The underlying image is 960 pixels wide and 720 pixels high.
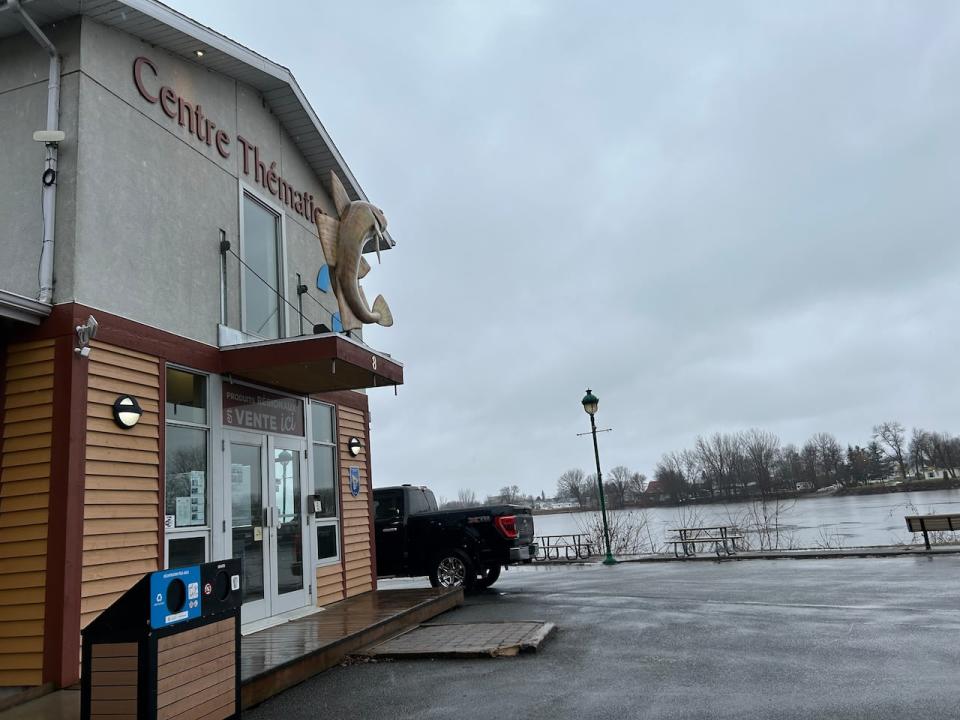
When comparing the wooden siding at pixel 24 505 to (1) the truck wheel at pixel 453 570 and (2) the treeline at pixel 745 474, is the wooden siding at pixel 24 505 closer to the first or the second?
(1) the truck wheel at pixel 453 570

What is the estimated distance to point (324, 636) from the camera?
23.3ft

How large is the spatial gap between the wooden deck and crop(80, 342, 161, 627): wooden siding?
131 cm

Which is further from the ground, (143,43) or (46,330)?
(143,43)

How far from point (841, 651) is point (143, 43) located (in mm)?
9194

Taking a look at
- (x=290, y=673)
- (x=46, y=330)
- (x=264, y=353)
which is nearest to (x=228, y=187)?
(x=264, y=353)

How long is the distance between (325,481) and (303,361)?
295 centimetres

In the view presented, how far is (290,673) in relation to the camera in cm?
591

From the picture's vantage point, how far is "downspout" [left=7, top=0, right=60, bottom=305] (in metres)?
6.25

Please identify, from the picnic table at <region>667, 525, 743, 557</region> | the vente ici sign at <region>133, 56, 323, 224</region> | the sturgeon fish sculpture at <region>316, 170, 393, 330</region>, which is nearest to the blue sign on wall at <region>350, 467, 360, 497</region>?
the sturgeon fish sculpture at <region>316, 170, 393, 330</region>

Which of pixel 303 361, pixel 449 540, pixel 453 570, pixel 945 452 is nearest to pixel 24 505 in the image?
pixel 303 361

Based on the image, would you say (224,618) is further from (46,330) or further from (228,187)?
(228,187)

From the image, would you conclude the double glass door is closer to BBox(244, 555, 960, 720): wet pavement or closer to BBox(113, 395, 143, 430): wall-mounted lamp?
Answer: BBox(113, 395, 143, 430): wall-mounted lamp

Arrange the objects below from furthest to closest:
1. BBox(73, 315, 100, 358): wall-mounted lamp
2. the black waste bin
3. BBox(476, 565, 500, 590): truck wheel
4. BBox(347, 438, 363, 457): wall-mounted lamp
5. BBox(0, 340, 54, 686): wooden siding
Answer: BBox(476, 565, 500, 590): truck wheel < BBox(347, 438, 363, 457): wall-mounted lamp < BBox(73, 315, 100, 358): wall-mounted lamp < BBox(0, 340, 54, 686): wooden siding < the black waste bin

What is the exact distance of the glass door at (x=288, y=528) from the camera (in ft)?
28.0
